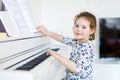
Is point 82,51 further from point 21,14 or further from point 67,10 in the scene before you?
point 67,10

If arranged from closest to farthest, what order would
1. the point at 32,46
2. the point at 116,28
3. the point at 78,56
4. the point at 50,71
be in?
1. the point at 50,71
2. the point at 78,56
3. the point at 32,46
4. the point at 116,28

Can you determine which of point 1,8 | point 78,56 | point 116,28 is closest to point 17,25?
point 1,8

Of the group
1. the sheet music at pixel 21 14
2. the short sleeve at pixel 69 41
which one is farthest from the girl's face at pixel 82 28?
the sheet music at pixel 21 14

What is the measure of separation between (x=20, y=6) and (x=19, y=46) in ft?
1.88

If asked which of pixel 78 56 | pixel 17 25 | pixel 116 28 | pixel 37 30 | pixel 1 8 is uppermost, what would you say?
pixel 1 8

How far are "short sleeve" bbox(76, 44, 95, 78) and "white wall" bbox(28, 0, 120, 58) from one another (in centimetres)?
177

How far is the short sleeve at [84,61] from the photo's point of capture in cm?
161

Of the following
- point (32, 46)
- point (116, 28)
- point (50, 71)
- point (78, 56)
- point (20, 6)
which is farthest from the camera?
point (116, 28)

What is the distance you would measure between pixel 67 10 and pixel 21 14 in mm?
1618

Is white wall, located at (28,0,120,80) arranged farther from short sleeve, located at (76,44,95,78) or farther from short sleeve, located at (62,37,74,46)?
short sleeve, located at (76,44,95,78)

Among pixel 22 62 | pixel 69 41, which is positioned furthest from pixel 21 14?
pixel 22 62

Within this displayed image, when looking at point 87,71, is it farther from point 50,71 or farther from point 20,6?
point 20,6

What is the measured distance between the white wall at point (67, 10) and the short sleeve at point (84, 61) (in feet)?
5.80

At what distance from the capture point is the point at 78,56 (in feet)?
5.44
